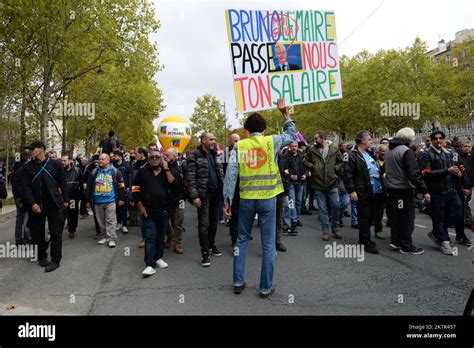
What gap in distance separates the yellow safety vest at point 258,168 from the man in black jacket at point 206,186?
5.13ft

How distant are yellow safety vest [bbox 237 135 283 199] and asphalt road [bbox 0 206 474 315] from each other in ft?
3.93

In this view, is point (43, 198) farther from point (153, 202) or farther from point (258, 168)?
point (258, 168)

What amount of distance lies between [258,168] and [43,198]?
361cm

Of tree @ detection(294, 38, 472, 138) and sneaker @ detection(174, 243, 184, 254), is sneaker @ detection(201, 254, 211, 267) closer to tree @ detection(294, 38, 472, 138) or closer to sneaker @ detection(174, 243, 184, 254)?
sneaker @ detection(174, 243, 184, 254)

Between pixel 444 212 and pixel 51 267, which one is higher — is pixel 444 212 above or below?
above

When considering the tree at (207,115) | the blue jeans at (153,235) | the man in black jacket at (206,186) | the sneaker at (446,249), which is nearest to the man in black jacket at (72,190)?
the blue jeans at (153,235)

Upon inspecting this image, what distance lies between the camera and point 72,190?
320 inches

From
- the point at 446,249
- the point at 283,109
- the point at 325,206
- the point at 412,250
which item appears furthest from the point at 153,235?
the point at 446,249

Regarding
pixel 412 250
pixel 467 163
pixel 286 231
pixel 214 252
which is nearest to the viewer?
pixel 412 250

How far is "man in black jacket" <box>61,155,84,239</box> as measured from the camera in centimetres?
780

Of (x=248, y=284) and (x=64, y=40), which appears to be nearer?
(x=248, y=284)

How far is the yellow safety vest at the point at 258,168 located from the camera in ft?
13.4

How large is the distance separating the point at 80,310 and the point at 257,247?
10.8 feet
